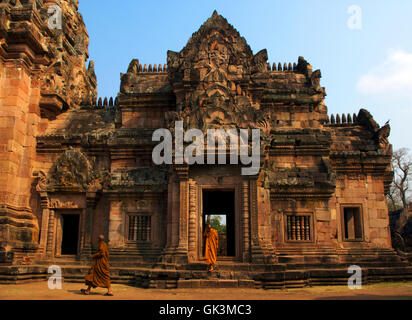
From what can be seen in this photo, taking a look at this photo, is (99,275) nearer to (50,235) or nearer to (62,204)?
(50,235)

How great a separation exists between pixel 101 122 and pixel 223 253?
12.6 meters

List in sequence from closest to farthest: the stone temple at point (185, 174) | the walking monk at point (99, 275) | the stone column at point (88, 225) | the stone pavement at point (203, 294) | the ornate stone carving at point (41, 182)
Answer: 1. the stone pavement at point (203, 294)
2. the walking monk at point (99, 275)
3. the stone temple at point (185, 174)
4. the stone column at point (88, 225)
5. the ornate stone carving at point (41, 182)

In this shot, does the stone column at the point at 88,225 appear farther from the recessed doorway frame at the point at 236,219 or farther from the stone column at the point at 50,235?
the recessed doorway frame at the point at 236,219

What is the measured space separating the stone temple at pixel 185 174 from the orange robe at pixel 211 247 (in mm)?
550

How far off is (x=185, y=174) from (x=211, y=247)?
2741mm

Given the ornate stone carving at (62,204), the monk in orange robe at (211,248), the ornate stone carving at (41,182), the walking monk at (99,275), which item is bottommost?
the walking monk at (99,275)

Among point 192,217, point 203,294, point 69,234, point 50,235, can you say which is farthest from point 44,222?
point 203,294

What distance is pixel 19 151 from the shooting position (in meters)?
15.6

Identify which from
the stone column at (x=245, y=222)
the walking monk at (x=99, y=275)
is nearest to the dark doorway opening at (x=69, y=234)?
the walking monk at (x=99, y=275)

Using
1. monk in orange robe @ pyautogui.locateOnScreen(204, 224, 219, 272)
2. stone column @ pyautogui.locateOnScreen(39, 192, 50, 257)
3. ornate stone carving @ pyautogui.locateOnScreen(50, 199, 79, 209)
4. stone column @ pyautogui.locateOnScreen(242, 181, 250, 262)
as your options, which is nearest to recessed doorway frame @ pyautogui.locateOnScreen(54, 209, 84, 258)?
ornate stone carving @ pyautogui.locateOnScreen(50, 199, 79, 209)

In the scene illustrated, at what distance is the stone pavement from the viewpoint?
10.0 m

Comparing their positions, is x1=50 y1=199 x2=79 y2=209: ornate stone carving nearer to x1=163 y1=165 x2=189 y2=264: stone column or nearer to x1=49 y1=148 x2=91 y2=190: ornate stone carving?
x1=49 y1=148 x2=91 y2=190: ornate stone carving

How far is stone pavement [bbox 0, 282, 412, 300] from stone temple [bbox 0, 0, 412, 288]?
3.39 ft

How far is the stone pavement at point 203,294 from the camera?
10.0 meters
